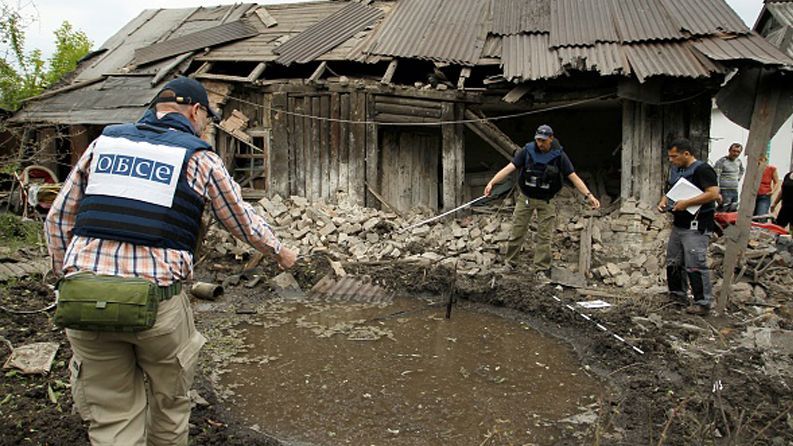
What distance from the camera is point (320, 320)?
658 centimetres

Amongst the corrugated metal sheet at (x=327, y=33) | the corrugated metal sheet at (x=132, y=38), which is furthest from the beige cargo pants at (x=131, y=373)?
the corrugated metal sheet at (x=132, y=38)

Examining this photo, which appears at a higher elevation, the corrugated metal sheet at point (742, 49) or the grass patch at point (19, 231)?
the corrugated metal sheet at point (742, 49)

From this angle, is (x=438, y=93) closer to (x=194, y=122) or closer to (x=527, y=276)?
(x=527, y=276)

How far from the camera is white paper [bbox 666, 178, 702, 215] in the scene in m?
6.07

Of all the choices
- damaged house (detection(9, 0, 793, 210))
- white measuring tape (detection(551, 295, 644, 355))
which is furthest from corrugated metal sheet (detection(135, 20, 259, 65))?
white measuring tape (detection(551, 295, 644, 355))

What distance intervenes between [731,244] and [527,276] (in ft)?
8.23

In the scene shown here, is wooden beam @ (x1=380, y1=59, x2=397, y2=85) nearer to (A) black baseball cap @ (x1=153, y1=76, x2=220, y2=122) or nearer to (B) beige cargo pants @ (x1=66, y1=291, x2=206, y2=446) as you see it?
(A) black baseball cap @ (x1=153, y1=76, x2=220, y2=122)

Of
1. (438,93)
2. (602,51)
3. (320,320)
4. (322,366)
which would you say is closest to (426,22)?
(438,93)

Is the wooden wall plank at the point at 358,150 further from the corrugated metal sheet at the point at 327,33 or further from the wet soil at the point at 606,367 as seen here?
the wet soil at the point at 606,367

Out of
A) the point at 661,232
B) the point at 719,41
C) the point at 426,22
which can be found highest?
the point at 426,22

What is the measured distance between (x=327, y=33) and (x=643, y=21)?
617 centimetres

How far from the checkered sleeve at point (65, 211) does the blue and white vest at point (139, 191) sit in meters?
0.11

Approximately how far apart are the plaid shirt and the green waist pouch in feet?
0.25

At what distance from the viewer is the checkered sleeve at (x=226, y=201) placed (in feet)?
8.78
